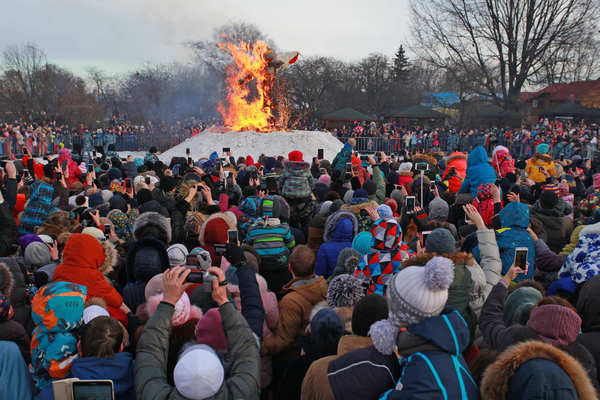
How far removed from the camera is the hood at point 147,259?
3861 mm

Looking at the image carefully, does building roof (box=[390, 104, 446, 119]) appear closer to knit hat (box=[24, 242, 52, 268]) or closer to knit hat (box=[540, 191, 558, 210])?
knit hat (box=[540, 191, 558, 210])

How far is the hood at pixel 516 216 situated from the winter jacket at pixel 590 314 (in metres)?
1.39

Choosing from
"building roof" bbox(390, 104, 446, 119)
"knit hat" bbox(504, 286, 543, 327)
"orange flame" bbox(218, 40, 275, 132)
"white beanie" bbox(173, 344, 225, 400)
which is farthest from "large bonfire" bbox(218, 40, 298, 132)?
"white beanie" bbox(173, 344, 225, 400)

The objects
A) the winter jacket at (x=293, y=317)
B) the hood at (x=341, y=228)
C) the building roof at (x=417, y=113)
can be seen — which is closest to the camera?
the winter jacket at (x=293, y=317)

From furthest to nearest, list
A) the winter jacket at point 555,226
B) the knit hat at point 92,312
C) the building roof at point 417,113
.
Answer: the building roof at point 417,113 < the winter jacket at point 555,226 < the knit hat at point 92,312

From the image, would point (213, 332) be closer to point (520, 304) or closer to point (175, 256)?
point (175, 256)

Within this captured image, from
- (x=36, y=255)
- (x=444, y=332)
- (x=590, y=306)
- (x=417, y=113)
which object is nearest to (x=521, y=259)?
(x=590, y=306)

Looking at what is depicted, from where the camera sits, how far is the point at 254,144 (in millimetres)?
21422

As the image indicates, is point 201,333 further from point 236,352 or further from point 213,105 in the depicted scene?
point 213,105

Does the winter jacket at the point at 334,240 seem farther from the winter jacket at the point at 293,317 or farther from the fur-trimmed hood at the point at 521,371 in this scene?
the fur-trimmed hood at the point at 521,371

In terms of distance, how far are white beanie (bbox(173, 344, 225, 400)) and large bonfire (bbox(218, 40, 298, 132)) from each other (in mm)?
21391

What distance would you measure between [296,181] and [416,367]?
5815 millimetres

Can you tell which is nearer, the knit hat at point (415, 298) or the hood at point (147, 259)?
the knit hat at point (415, 298)

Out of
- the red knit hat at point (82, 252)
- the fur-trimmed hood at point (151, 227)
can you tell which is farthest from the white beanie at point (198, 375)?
the fur-trimmed hood at point (151, 227)
